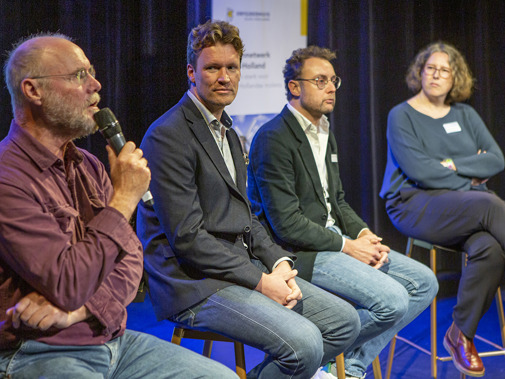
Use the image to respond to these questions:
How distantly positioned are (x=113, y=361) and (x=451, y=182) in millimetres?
2371

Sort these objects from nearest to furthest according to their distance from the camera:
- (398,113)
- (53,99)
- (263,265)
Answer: (53,99) → (263,265) → (398,113)

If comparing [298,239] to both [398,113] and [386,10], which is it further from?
[386,10]

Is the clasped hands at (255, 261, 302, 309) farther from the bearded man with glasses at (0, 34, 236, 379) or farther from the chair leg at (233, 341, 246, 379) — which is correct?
the bearded man with glasses at (0, 34, 236, 379)

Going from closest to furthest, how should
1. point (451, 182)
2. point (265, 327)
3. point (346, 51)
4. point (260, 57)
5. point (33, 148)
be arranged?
point (33, 148)
point (265, 327)
point (451, 182)
point (260, 57)
point (346, 51)

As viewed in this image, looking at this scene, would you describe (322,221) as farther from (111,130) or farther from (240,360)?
(111,130)

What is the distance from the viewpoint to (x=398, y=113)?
11.9ft

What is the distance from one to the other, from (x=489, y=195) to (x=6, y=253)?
8.43 ft

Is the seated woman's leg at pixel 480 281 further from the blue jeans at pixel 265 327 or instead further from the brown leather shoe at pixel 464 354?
the blue jeans at pixel 265 327

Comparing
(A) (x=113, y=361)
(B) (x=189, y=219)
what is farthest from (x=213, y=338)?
(A) (x=113, y=361)

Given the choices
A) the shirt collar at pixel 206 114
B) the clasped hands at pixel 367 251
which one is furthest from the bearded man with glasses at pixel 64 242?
the clasped hands at pixel 367 251

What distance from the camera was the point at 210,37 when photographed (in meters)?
2.37

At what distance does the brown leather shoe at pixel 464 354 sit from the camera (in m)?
Answer: 2.97

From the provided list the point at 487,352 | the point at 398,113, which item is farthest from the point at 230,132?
the point at 487,352

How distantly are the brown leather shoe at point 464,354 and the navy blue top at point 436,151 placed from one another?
837 mm
